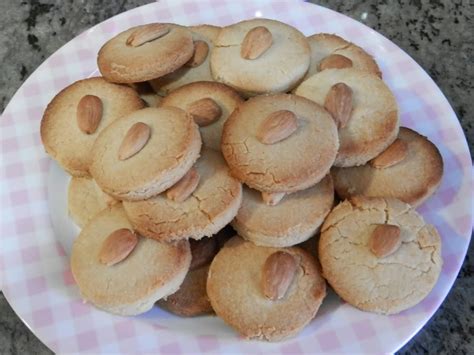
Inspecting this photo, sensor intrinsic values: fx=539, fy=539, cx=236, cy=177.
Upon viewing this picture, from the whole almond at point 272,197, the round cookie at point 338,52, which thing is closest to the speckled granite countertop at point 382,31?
the round cookie at point 338,52

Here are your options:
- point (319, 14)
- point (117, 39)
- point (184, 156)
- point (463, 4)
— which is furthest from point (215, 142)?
point (463, 4)

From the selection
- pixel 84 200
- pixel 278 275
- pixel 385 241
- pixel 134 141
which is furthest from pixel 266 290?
pixel 84 200

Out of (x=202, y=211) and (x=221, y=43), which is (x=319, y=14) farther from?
(x=202, y=211)

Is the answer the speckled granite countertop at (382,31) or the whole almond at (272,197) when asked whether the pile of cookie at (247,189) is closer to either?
the whole almond at (272,197)

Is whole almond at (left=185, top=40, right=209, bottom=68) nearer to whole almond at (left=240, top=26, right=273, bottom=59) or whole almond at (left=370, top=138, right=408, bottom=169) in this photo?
whole almond at (left=240, top=26, right=273, bottom=59)

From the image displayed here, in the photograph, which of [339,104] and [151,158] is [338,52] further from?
[151,158]

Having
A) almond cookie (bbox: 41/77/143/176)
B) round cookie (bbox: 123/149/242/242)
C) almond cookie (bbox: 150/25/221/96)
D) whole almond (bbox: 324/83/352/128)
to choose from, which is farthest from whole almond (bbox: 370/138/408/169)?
almond cookie (bbox: 41/77/143/176)

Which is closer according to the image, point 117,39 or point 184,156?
point 184,156
